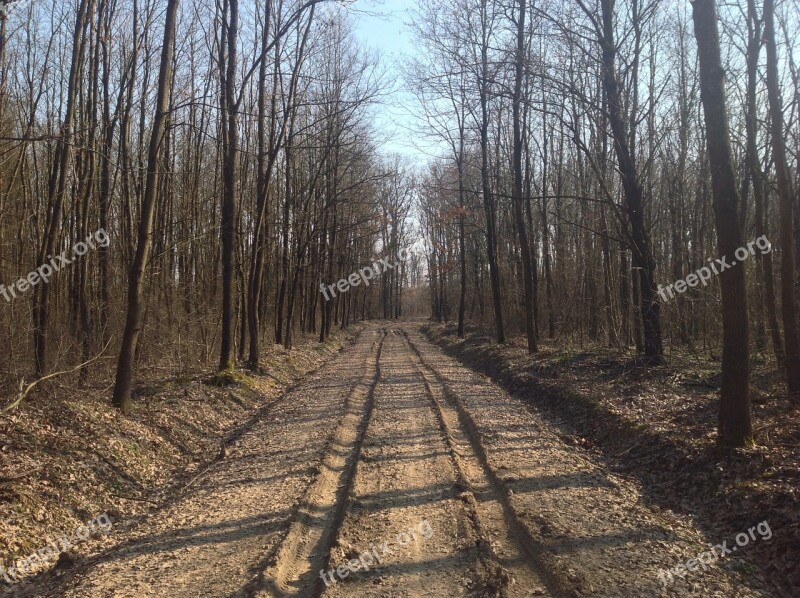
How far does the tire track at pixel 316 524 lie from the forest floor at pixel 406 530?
0.06 feet

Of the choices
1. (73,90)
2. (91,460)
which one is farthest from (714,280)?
(73,90)

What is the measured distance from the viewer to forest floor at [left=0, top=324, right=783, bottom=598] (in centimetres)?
455

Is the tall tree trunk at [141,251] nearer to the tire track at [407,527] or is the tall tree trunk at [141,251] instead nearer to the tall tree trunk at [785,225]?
the tire track at [407,527]

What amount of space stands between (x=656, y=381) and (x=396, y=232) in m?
48.6

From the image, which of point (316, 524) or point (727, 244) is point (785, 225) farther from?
point (316, 524)

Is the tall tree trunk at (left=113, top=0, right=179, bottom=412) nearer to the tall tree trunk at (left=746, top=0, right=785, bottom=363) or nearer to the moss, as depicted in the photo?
the moss

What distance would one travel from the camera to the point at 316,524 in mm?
5797

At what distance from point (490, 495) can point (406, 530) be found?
1.40 meters

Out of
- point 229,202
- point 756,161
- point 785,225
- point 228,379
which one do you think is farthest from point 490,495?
point 229,202

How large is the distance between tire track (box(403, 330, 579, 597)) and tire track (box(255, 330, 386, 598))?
151 centimetres

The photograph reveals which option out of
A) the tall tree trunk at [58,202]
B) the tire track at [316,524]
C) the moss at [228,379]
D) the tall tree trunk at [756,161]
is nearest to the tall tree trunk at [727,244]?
the tall tree trunk at [756,161]

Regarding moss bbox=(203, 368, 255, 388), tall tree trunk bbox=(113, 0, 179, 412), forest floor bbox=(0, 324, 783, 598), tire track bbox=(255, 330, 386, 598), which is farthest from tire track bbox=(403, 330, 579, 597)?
tall tree trunk bbox=(113, 0, 179, 412)

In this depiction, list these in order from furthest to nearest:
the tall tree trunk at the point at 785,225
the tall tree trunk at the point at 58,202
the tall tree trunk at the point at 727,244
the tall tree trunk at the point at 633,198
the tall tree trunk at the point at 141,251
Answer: the tall tree trunk at the point at 633,198 → the tall tree trunk at the point at 58,202 → the tall tree trunk at the point at 141,251 → the tall tree trunk at the point at 785,225 → the tall tree trunk at the point at 727,244

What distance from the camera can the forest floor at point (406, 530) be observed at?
455 cm
